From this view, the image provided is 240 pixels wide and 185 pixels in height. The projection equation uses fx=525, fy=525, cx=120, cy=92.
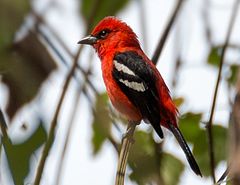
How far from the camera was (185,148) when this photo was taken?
418 cm

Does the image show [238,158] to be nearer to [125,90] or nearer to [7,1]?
[7,1]

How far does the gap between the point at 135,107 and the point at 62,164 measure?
7.08ft

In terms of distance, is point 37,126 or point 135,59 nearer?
point 37,126

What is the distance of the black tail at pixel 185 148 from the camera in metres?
3.84

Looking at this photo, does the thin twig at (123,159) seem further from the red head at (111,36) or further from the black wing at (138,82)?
the red head at (111,36)

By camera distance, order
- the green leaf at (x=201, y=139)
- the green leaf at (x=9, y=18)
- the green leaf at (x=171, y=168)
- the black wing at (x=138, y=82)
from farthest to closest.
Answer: the black wing at (x=138, y=82), the green leaf at (x=201, y=139), the green leaf at (x=171, y=168), the green leaf at (x=9, y=18)

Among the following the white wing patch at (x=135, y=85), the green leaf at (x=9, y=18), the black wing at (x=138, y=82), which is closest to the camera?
the green leaf at (x=9, y=18)

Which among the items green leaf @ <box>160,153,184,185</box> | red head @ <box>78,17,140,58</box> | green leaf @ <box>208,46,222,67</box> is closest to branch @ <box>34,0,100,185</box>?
green leaf @ <box>160,153,184,185</box>

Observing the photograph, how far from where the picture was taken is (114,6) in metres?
3.53

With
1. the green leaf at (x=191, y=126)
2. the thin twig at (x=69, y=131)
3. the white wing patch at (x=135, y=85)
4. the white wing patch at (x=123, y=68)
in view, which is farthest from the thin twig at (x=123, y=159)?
the white wing patch at (x=123, y=68)

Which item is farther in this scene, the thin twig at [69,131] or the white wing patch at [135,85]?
the white wing patch at [135,85]

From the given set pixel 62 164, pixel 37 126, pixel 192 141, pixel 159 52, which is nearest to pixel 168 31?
pixel 159 52

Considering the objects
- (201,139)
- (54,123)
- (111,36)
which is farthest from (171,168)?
(111,36)

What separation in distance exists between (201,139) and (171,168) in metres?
0.30
